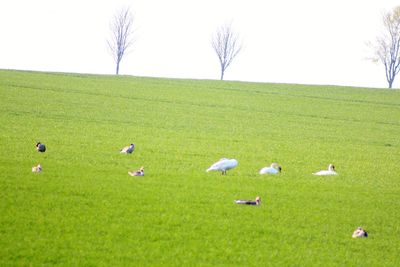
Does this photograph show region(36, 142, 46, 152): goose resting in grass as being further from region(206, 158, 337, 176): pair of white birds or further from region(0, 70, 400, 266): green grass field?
region(206, 158, 337, 176): pair of white birds

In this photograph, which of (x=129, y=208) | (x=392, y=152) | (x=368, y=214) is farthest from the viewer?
(x=392, y=152)

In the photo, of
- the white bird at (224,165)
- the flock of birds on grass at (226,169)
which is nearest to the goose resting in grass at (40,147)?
the flock of birds on grass at (226,169)

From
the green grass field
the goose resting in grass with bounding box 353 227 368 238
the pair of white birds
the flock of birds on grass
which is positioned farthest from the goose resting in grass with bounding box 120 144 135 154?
the goose resting in grass with bounding box 353 227 368 238

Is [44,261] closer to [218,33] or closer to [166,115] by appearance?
[166,115]

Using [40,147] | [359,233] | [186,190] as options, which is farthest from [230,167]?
[359,233]

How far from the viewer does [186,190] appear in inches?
591

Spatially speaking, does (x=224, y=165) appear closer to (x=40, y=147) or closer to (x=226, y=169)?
(x=226, y=169)

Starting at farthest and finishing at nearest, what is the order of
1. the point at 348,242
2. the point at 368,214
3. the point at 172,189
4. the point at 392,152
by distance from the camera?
the point at 392,152 < the point at 172,189 < the point at 368,214 < the point at 348,242

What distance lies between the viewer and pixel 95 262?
8.96 m

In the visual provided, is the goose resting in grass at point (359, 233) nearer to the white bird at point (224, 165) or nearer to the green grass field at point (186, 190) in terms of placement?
the green grass field at point (186, 190)

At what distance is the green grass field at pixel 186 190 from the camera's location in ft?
32.8

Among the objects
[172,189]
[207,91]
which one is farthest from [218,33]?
[172,189]

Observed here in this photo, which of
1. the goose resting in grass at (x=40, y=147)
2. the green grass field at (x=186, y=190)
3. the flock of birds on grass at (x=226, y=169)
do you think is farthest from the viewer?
the goose resting in grass at (x=40, y=147)

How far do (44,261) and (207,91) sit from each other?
46.2 meters
